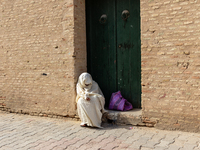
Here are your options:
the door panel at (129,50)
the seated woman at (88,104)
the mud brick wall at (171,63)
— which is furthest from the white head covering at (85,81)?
the mud brick wall at (171,63)

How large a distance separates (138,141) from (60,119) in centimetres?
224

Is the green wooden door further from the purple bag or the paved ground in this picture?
the paved ground

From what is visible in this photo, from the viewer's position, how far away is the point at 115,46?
16.2ft

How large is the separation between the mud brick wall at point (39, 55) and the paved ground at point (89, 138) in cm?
75

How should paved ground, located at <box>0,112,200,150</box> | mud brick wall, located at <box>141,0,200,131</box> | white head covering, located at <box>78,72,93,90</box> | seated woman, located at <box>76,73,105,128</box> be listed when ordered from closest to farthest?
paved ground, located at <box>0,112,200,150</box>
mud brick wall, located at <box>141,0,200,131</box>
seated woman, located at <box>76,73,105,128</box>
white head covering, located at <box>78,72,93,90</box>

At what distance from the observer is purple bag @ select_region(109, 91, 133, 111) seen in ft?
15.4

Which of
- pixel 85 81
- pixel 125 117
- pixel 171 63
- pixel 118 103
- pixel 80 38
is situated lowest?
pixel 125 117

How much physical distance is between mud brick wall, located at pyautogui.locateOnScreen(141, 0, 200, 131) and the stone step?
18 centimetres

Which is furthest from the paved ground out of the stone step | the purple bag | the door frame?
the door frame

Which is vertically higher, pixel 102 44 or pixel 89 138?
pixel 102 44

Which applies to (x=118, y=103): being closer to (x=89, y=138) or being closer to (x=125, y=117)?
(x=125, y=117)

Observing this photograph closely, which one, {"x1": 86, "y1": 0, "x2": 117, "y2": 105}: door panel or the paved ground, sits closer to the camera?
the paved ground

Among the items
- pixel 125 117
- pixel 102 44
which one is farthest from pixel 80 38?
pixel 125 117

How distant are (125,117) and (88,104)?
84 centimetres
